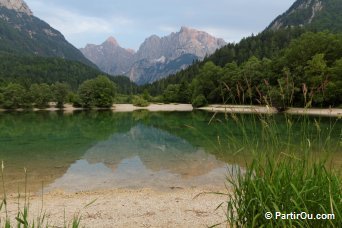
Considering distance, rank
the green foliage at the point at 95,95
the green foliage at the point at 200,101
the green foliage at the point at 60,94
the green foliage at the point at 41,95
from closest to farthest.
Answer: the green foliage at the point at 200,101, the green foliage at the point at 41,95, the green foliage at the point at 95,95, the green foliage at the point at 60,94

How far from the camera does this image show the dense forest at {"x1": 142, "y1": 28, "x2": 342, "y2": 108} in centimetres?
6147

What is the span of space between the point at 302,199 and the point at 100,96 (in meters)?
108

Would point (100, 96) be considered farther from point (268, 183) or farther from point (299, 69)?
point (268, 183)

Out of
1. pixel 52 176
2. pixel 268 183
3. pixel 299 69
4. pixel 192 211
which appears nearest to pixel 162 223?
pixel 192 211

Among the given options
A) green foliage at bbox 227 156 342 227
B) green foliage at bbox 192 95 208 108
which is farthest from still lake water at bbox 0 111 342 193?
green foliage at bbox 192 95 208 108

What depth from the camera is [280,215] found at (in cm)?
405

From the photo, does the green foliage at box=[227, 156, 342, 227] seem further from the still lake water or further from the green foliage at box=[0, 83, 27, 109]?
the green foliage at box=[0, 83, 27, 109]

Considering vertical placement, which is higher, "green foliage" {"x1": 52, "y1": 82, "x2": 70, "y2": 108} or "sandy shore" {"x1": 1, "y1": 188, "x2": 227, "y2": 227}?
"green foliage" {"x1": 52, "y1": 82, "x2": 70, "y2": 108}

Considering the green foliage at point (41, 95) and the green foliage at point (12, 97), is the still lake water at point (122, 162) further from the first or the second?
the green foliage at point (41, 95)

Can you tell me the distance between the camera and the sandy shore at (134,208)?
902 cm

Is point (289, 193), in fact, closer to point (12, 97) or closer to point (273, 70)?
point (273, 70)

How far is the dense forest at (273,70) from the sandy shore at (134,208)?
6.62 metres

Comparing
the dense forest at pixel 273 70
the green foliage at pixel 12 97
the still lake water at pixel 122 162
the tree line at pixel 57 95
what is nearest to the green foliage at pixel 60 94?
the tree line at pixel 57 95

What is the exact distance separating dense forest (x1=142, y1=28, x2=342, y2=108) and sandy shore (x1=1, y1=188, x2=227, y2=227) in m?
6.62
